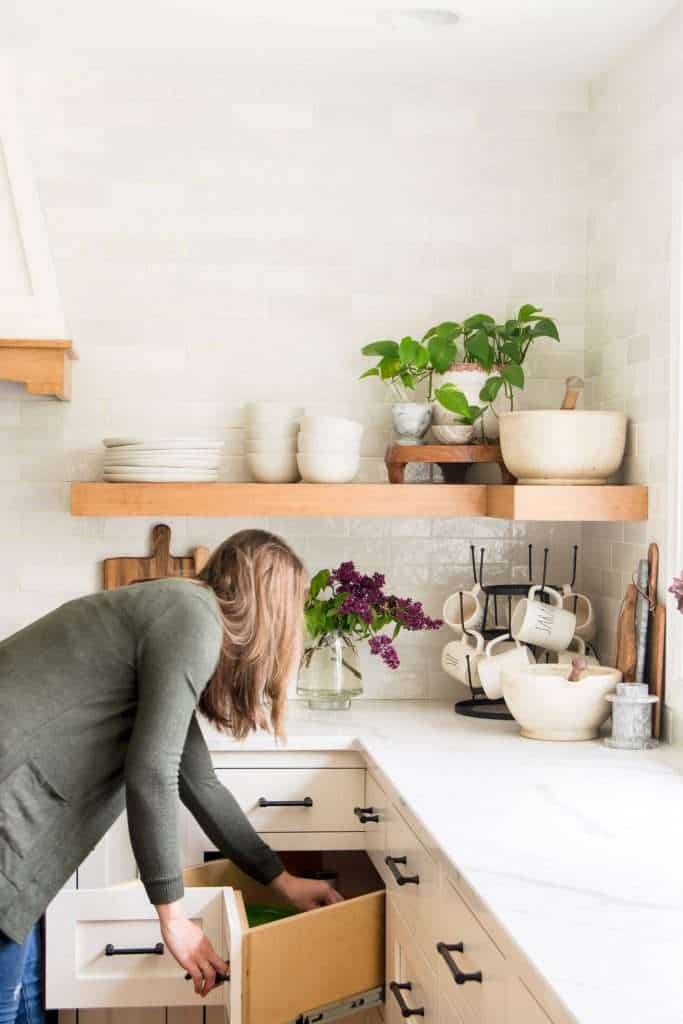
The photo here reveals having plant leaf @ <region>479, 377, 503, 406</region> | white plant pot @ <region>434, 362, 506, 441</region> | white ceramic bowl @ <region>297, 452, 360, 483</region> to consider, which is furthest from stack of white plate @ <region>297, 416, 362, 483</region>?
plant leaf @ <region>479, 377, 503, 406</region>

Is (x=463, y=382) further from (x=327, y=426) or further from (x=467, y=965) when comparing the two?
(x=467, y=965)

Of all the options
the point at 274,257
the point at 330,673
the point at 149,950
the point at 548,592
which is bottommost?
the point at 149,950

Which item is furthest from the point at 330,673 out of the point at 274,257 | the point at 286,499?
the point at 274,257

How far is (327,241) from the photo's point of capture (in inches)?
139

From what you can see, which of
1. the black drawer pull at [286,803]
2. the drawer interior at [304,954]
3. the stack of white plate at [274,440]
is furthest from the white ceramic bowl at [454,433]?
the drawer interior at [304,954]

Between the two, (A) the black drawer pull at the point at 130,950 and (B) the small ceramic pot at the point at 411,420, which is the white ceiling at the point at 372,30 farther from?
(A) the black drawer pull at the point at 130,950

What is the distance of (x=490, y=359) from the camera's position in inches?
132

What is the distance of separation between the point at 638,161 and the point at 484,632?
1245 mm

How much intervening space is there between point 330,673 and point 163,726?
1332 millimetres

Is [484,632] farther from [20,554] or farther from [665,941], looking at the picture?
[665,941]

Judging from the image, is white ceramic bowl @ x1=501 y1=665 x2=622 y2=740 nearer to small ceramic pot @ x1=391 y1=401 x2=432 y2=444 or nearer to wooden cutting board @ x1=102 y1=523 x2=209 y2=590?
small ceramic pot @ x1=391 y1=401 x2=432 y2=444

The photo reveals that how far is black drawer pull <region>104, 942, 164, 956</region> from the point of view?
A: 7.94 feet

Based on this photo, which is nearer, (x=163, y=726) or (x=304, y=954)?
(x=163, y=726)

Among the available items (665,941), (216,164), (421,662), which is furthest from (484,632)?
(665,941)
